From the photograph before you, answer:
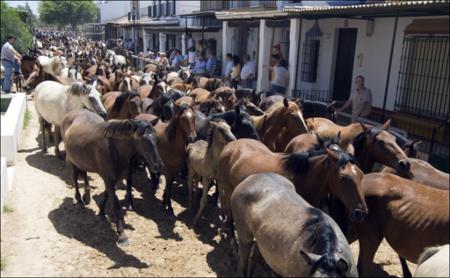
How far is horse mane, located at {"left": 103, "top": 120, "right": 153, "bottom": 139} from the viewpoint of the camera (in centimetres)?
546

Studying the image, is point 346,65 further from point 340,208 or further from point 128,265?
point 128,265

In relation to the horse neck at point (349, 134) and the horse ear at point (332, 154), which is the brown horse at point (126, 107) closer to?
the horse neck at point (349, 134)

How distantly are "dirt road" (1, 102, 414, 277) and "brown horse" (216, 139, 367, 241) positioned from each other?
67cm

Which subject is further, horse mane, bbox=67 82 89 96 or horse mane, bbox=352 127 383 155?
horse mane, bbox=67 82 89 96

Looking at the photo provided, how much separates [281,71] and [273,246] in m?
8.85

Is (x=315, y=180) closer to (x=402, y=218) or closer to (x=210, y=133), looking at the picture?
(x=402, y=218)

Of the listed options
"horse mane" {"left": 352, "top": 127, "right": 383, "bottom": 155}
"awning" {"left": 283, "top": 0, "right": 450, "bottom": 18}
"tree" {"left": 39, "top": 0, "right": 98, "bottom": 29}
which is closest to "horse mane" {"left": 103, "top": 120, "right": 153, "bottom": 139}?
"horse mane" {"left": 352, "top": 127, "right": 383, "bottom": 155}

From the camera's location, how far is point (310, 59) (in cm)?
1408

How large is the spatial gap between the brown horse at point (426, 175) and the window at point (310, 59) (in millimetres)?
9046

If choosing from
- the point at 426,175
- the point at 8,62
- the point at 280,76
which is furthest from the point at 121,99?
the point at 8,62

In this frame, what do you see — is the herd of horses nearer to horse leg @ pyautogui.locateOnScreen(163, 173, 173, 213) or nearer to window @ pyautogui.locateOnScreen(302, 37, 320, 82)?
horse leg @ pyautogui.locateOnScreen(163, 173, 173, 213)

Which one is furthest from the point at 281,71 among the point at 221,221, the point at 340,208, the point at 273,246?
the point at 273,246

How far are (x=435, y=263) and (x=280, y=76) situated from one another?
918 cm

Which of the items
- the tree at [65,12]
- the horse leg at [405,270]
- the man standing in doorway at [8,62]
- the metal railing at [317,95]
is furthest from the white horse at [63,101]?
Result: the tree at [65,12]
